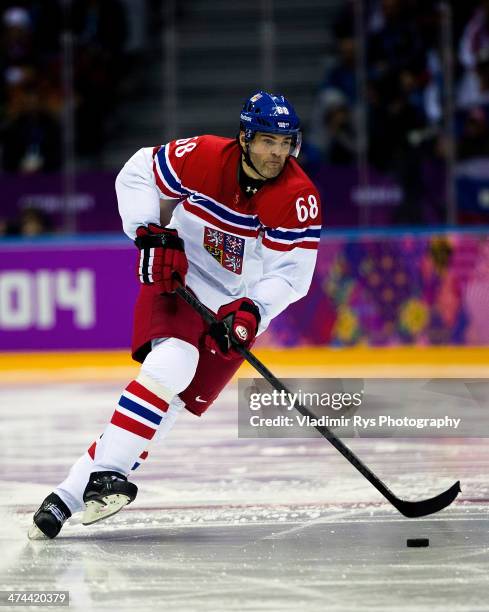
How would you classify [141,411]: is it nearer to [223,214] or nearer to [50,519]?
[50,519]

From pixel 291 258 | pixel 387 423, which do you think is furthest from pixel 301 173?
pixel 387 423

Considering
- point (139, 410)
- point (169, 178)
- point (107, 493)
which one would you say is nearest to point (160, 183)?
point (169, 178)

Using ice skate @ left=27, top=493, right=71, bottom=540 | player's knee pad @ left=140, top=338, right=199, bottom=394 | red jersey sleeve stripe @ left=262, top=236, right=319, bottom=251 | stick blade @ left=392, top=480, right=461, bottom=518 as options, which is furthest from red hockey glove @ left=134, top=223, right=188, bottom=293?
stick blade @ left=392, top=480, right=461, bottom=518

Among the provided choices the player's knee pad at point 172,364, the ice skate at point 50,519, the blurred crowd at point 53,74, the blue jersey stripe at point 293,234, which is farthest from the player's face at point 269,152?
the blurred crowd at point 53,74

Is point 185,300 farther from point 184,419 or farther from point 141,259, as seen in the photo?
point 184,419

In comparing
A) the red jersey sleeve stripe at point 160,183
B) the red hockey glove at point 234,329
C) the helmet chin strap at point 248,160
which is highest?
the helmet chin strap at point 248,160

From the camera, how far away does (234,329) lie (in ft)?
12.6

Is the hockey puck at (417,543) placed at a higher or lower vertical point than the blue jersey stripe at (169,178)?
lower

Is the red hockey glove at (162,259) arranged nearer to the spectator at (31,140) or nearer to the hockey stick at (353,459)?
the hockey stick at (353,459)

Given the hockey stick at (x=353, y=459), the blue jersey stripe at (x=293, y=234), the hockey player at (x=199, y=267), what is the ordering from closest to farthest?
the hockey player at (x=199, y=267)
the hockey stick at (x=353, y=459)
the blue jersey stripe at (x=293, y=234)

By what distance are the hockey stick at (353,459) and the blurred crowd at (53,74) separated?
546cm

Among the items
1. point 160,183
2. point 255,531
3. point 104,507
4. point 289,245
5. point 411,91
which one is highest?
point 160,183

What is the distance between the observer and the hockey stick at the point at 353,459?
391 cm

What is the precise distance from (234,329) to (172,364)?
0.63 ft
